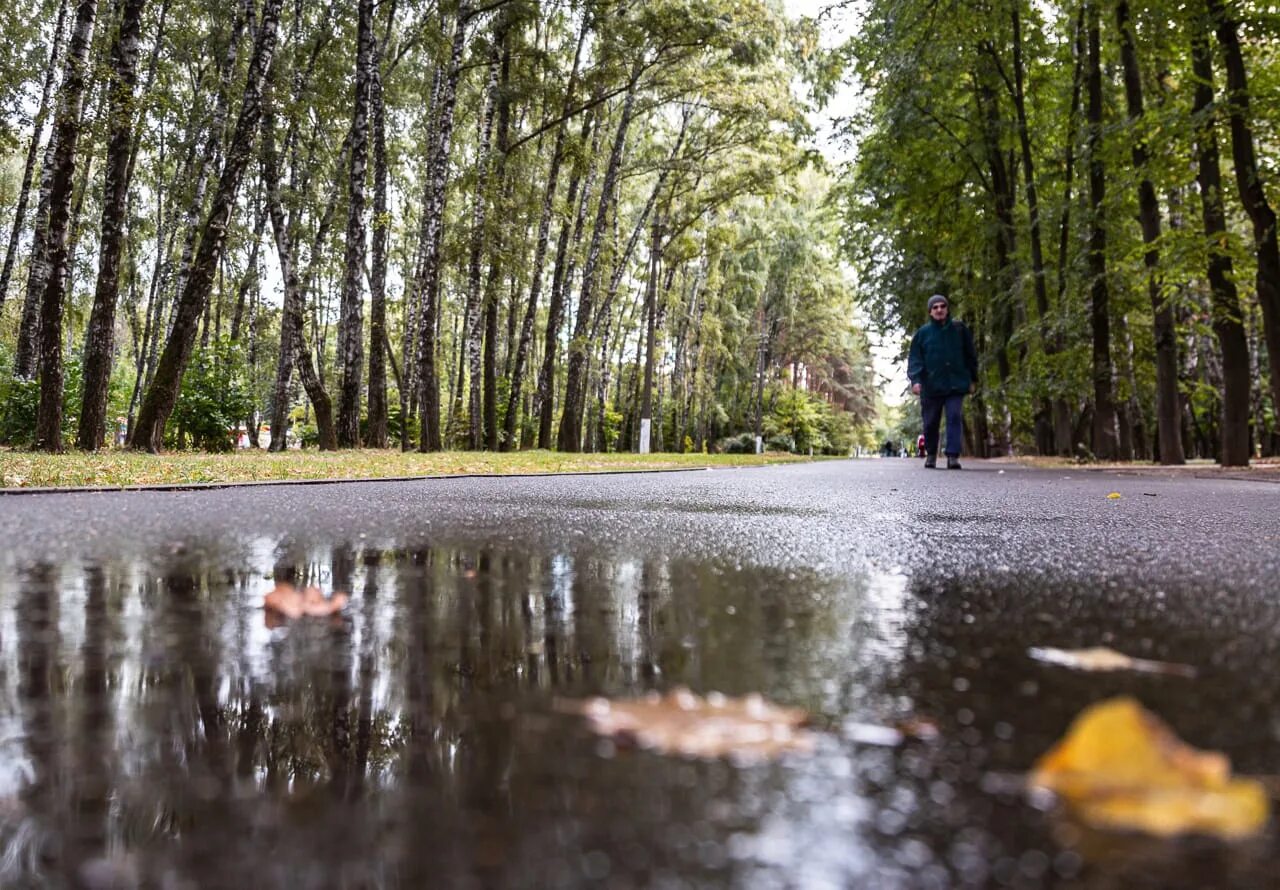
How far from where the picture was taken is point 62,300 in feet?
33.2

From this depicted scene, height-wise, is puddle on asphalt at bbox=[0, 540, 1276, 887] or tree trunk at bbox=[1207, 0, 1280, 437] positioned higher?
tree trunk at bbox=[1207, 0, 1280, 437]

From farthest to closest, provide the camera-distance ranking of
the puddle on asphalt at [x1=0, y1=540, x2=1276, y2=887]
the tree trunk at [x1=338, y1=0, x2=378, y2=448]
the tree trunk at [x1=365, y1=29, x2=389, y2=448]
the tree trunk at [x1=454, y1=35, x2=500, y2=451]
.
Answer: the tree trunk at [x1=454, y1=35, x2=500, y2=451]
the tree trunk at [x1=365, y1=29, x2=389, y2=448]
the tree trunk at [x1=338, y1=0, x2=378, y2=448]
the puddle on asphalt at [x1=0, y1=540, x2=1276, y2=887]

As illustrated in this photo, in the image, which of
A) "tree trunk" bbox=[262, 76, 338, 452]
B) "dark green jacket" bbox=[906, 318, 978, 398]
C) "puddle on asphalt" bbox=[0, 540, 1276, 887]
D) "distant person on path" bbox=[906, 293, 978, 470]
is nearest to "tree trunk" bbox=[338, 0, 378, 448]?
"tree trunk" bbox=[262, 76, 338, 452]

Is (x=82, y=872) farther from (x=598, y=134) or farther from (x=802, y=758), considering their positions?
(x=598, y=134)

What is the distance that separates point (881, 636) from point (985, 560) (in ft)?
4.62

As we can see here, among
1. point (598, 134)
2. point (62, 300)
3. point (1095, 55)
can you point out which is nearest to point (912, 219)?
point (1095, 55)

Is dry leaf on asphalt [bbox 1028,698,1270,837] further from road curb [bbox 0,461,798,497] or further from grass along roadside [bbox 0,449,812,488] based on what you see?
grass along roadside [bbox 0,449,812,488]

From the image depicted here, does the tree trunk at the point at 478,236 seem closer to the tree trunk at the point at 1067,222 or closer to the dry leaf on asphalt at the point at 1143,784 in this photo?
the tree trunk at the point at 1067,222

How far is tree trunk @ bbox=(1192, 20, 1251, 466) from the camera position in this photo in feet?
38.0

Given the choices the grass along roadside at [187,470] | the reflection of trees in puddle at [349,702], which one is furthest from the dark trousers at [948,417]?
the reflection of trees in puddle at [349,702]

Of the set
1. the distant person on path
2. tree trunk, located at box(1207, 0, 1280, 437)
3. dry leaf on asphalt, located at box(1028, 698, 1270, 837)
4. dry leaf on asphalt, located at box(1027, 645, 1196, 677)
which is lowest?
dry leaf on asphalt, located at box(1027, 645, 1196, 677)

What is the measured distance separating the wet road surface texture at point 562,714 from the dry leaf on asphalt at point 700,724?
0.11 ft

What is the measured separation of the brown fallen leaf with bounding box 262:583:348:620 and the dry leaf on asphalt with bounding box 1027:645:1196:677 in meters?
1.33

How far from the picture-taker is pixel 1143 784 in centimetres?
80
